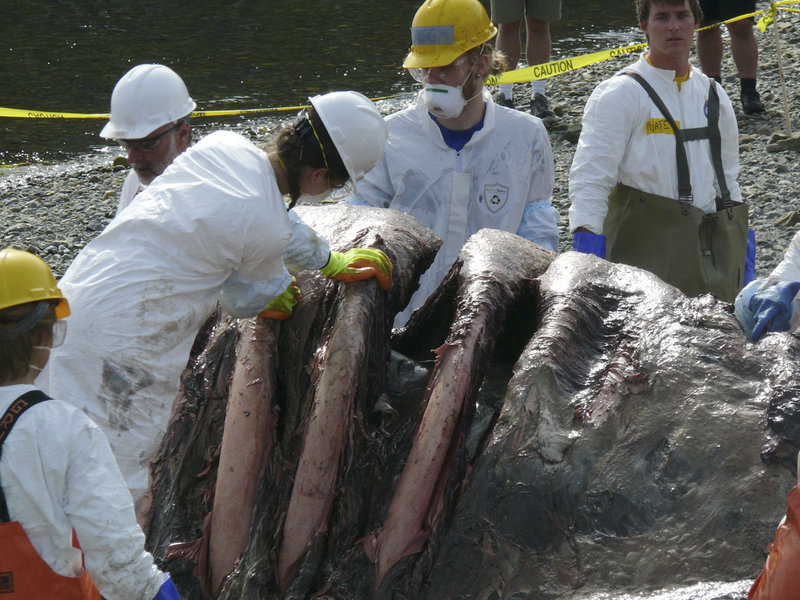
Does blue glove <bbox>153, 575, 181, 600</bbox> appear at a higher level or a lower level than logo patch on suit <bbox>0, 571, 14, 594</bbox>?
lower

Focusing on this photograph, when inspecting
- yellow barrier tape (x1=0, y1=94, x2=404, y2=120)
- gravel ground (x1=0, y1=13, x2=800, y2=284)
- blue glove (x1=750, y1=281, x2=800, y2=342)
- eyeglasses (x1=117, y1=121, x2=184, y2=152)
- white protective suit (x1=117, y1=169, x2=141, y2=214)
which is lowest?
gravel ground (x1=0, y1=13, x2=800, y2=284)

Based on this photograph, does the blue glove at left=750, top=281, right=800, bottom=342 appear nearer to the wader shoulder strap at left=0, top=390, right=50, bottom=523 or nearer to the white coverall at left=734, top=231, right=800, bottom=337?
the white coverall at left=734, top=231, right=800, bottom=337

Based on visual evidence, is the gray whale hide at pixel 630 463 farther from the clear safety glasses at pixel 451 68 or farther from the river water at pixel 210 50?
the river water at pixel 210 50

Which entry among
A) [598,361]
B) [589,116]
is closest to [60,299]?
[598,361]

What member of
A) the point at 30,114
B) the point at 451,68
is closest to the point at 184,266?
the point at 451,68

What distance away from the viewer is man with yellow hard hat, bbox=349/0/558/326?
15.9ft

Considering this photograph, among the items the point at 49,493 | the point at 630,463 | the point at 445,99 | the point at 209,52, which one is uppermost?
the point at 445,99

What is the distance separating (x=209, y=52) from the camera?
562 inches

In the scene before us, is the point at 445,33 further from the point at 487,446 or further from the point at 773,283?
the point at 487,446

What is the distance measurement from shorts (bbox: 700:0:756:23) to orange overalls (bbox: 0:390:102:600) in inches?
310

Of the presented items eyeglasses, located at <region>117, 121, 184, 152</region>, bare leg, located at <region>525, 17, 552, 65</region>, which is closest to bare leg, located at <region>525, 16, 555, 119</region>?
bare leg, located at <region>525, 17, 552, 65</region>

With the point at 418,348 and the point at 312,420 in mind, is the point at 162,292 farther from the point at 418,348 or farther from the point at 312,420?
the point at 418,348

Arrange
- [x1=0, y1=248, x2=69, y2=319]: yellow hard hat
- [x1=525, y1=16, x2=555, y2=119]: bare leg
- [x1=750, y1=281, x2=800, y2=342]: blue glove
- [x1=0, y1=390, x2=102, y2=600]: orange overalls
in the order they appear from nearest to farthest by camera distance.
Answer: [x1=0, y1=390, x2=102, y2=600]: orange overalls
[x1=0, y1=248, x2=69, y2=319]: yellow hard hat
[x1=750, y1=281, x2=800, y2=342]: blue glove
[x1=525, y1=16, x2=555, y2=119]: bare leg

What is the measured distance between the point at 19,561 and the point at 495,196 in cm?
293
